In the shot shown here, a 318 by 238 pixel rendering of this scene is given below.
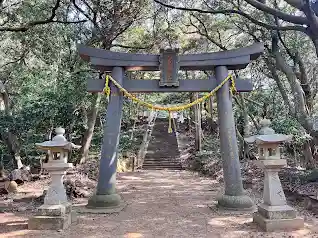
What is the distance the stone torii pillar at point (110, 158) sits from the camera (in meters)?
7.57

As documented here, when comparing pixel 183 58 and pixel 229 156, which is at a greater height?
pixel 183 58

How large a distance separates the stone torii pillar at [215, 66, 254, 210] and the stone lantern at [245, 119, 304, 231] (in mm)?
1202

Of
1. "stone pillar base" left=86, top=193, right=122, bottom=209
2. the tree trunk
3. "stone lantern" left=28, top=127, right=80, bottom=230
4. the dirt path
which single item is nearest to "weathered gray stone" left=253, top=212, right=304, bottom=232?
the dirt path

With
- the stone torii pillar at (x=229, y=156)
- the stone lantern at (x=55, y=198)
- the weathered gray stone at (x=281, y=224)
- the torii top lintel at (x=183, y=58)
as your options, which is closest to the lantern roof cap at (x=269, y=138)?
the weathered gray stone at (x=281, y=224)

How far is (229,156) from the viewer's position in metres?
7.68

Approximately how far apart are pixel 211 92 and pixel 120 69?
2.36 m

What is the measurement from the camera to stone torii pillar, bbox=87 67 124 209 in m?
7.57

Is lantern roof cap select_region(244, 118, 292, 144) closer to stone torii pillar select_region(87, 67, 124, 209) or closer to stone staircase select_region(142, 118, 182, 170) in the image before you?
stone torii pillar select_region(87, 67, 124, 209)

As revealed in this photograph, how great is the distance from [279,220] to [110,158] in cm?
399

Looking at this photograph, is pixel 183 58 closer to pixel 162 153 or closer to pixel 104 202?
pixel 104 202

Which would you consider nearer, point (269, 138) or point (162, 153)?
point (269, 138)

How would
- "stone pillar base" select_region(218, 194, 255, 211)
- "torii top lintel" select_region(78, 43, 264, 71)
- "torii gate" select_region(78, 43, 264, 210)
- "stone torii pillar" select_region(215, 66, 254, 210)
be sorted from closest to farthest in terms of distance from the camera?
"stone pillar base" select_region(218, 194, 255, 211) → "stone torii pillar" select_region(215, 66, 254, 210) → "torii gate" select_region(78, 43, 264, 210) → "torii top lintel" select_region(78, 43, 264, 71)

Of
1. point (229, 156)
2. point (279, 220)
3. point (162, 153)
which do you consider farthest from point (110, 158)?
point (162, 153)

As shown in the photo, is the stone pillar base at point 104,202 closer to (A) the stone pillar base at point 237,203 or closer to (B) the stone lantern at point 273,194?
(A) the stone pillar base at point 237,203
